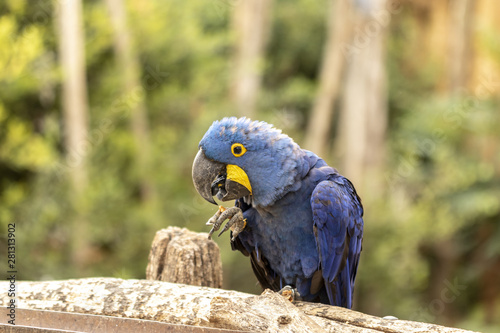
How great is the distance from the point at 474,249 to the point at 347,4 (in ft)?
15.7

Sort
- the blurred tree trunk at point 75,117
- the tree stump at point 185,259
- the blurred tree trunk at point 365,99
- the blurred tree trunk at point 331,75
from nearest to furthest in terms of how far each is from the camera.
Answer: the tree stump at point 185,259 < the blurred tree trunk at point 75,117 < the blurred tree trunk at point 365,99 < the blurred tree trunk at point 331,75

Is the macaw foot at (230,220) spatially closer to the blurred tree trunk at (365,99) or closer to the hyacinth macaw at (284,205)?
the hyacinth macaw at (284,205)

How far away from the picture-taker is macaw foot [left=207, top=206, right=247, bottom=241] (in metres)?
2.38

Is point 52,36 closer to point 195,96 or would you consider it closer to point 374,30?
point 195,96

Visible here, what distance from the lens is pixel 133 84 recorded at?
21.6ft

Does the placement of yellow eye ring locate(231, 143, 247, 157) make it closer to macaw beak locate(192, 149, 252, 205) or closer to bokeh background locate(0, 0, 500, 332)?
macaw beak locate(192, 149, 252, 205)

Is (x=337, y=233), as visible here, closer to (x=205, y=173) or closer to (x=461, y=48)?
(x=205, y=173)

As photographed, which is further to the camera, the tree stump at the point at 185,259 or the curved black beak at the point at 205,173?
the tree stump at the point at 185,259

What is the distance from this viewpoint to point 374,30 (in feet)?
27.8

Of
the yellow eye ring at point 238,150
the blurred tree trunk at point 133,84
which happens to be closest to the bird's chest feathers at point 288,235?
the yellow eye ring at point 238,150

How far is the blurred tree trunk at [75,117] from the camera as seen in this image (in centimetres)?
554

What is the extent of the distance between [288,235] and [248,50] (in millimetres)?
6458

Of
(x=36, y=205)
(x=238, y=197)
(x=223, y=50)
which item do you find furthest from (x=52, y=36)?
(x=238, y=197)

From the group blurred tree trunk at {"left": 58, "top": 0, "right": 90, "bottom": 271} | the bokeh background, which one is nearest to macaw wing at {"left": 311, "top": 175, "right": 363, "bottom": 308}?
Result: the bokeh background
